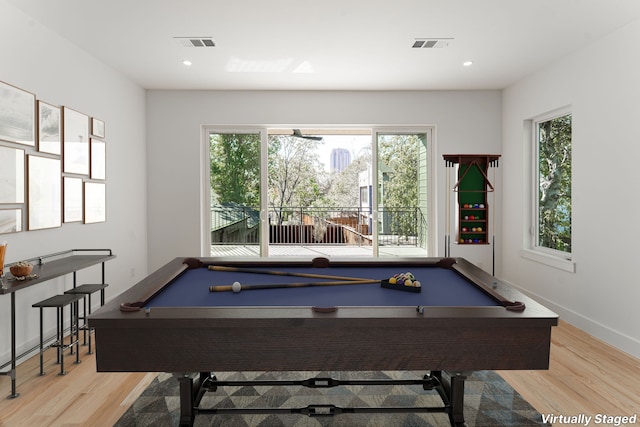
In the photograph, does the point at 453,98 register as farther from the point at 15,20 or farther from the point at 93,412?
Answer: the point at 93,412

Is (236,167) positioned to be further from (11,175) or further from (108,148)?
(11,175)

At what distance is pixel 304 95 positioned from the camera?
5.07m

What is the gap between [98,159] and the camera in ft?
13.1

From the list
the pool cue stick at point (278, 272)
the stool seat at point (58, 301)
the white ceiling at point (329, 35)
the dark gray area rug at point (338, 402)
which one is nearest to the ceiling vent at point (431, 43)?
the white ceiling at point (329, 35)

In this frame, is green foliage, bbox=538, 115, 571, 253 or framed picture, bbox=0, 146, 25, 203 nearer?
framed picture, bbox=0, 146, 25, 203

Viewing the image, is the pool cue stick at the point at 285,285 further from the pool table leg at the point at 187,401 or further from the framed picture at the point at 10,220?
the framed picture at the point at 10,220

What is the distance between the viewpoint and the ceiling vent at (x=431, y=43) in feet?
11.4

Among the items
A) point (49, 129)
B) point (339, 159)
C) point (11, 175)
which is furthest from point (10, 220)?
point (339, 159)

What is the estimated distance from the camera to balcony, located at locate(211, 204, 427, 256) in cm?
528

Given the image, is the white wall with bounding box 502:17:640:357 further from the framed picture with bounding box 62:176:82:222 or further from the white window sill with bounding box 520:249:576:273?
the framed picture with bounding box 62:176:82:222

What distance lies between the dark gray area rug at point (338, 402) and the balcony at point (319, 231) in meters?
2.68

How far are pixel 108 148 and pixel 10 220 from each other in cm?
159

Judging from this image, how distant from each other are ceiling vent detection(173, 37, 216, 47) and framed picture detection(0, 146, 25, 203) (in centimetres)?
160

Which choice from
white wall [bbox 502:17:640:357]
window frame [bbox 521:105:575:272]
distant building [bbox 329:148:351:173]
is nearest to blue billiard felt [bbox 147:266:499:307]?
white wall [bbox 502:17:640:357]
